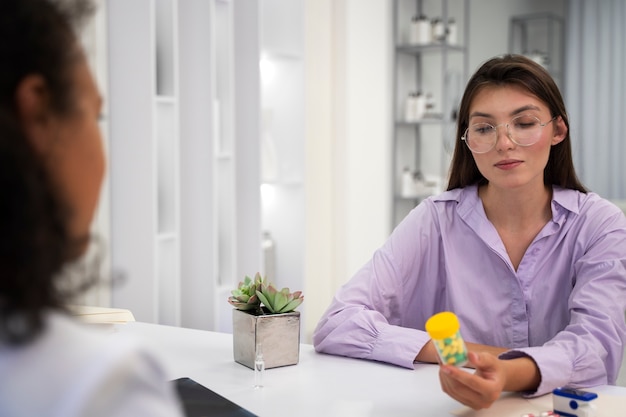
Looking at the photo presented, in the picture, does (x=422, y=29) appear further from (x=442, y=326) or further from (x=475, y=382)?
(x=442, y=326)

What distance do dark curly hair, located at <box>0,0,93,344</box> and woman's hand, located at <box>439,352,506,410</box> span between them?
805mm

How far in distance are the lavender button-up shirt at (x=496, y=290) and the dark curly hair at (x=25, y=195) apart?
1093mm

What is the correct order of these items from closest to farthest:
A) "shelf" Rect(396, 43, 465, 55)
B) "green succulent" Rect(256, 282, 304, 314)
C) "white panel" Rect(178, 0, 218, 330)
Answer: "green succulent" Rect(256, 282, 304, 314)
"white panel" Rect(178, 0, 218, 330)
"shelf" Rect(396, 43, 465, 55)

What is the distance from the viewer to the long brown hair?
1.71 m

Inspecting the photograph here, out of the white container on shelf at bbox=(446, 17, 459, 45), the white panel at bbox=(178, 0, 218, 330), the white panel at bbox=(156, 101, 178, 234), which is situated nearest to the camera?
the white panel at bbox=(156, 101, 178, 234)

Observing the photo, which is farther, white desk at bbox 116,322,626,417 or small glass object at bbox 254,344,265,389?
small glass object at bbox 254,344,265,389

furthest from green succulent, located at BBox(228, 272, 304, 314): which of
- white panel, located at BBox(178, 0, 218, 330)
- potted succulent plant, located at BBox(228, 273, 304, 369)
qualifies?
white panel, located at BBox(178, 0, 218, 330)

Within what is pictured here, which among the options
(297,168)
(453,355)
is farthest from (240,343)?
(297,168)

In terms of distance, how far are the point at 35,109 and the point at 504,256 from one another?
1.41 metres

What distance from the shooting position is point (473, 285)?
1812 mm

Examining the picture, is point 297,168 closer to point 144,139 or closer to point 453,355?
point 144,139

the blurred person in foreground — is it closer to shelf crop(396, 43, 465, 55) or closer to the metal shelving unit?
the metal shelving unit

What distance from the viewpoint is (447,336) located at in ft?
3.48

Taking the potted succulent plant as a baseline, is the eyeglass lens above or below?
above
